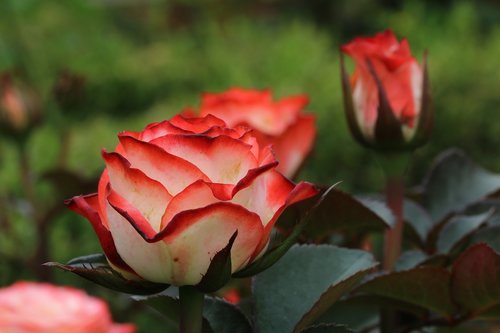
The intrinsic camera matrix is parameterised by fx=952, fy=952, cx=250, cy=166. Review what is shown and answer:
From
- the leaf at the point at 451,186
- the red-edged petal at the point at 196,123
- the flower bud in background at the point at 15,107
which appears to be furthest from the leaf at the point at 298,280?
the flower bud in background at the point at 15,107

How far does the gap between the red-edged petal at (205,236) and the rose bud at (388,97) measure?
0.78 feet

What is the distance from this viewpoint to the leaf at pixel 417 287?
0.60m

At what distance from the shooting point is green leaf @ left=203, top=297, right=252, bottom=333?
0.57 m

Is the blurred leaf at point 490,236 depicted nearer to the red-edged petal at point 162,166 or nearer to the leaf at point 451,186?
the leaf at point 451,186

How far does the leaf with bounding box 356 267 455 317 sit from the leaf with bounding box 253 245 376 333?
28mm

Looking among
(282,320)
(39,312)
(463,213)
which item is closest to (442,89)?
(463,213)

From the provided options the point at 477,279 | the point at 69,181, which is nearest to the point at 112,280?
the point at 477,279

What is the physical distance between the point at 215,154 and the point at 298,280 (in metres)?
0.14

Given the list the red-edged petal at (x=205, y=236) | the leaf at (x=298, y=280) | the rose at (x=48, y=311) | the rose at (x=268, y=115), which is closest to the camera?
the rose at (x=48, y=311)

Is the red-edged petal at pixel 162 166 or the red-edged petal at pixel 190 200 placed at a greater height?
the red-edged petal at pixel 162 166

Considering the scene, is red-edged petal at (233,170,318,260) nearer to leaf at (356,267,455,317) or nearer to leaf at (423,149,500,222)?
leaf at (356,267,455,317)

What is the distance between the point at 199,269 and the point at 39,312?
131mm

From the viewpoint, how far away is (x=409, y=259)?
0.69 meters

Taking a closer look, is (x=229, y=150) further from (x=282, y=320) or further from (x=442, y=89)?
(x=442, y=89)
